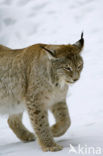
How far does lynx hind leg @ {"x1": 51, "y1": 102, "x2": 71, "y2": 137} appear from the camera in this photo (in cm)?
645

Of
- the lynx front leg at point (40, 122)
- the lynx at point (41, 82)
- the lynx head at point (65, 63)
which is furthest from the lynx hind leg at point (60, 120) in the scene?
the lynx head at point (65, 63)

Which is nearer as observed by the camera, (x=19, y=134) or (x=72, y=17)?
(x=19, y=134)

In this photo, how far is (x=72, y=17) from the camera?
14406 mm

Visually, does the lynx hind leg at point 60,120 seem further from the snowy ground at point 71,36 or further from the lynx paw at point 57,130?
the snowy ground at point 71,36

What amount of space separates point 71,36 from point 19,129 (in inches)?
258

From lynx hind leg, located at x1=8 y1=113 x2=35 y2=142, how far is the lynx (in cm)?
36

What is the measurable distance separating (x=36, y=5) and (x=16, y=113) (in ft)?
29.4

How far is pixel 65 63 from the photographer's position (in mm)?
6008

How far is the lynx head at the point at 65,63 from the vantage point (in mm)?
5996

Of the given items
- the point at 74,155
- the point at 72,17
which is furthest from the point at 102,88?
the point at 72,17

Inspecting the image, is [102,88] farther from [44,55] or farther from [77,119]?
[44,55]

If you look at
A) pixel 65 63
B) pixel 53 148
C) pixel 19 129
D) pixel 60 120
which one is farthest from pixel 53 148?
pixel 19 129

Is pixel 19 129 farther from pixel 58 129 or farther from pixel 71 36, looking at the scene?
pixel 71 36

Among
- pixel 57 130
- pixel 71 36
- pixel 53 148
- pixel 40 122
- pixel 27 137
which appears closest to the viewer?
pixel 53 148
